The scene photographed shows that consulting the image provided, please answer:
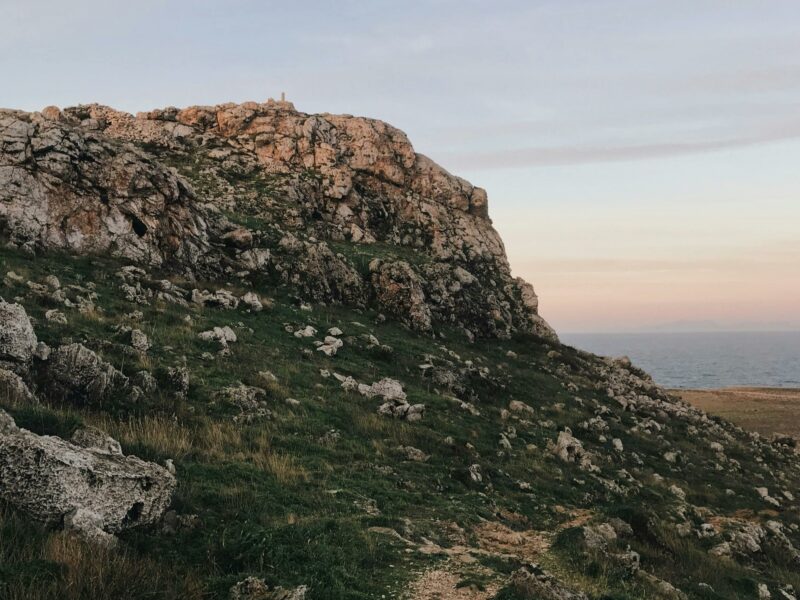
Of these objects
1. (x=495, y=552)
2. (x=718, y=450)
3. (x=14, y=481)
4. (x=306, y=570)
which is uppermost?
(x=14, y=481)

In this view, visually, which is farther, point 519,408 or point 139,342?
point 519,408

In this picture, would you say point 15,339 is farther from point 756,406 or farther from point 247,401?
point 756,406

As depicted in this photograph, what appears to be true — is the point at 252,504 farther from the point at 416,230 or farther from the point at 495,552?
the point at 416,230

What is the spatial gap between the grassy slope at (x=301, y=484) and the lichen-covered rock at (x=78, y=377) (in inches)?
25.1

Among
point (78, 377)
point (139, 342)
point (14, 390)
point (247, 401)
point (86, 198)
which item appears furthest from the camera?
point (86, 198)

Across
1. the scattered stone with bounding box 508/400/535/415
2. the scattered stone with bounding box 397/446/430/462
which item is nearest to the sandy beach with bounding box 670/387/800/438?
the scattered stone with bounding box 508/400/535/415

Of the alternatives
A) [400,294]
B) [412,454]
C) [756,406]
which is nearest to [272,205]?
[400,294]

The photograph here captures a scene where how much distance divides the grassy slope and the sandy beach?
51840 mm

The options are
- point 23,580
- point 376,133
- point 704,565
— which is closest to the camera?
point 23,580

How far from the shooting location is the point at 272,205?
45625 mm

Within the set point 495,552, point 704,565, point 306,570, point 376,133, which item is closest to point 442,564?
point 495,552

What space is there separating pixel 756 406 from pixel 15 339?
344 ft

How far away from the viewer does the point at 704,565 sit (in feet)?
48.9

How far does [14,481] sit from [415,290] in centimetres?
3557
